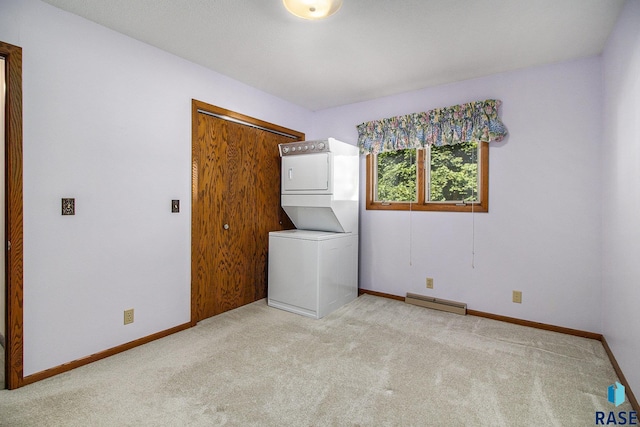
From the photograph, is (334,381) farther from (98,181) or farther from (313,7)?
(313,7)

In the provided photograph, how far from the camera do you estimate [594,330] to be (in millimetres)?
2629

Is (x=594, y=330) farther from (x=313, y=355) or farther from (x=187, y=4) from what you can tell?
(x=187, y=4)

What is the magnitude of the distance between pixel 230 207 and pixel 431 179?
2.18 m

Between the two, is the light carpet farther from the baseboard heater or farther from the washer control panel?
the washer control panel

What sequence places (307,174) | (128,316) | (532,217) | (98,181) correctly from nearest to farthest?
(98,181) < (128,316) < (532,217) < (307,174)

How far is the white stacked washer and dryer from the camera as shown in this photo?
3123 mm

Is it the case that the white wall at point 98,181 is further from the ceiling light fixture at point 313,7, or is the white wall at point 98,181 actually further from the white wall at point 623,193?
the white wall at point 623,193

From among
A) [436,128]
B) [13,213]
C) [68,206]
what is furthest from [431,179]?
[13,213]

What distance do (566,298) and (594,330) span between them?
0.98ft

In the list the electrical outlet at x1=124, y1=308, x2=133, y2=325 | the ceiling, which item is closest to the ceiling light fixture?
the ceiling

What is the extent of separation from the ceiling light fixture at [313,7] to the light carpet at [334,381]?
2.26 m

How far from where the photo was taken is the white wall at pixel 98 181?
6.39 ft

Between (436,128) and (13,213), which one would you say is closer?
(13,213)

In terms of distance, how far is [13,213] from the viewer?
185 cm
